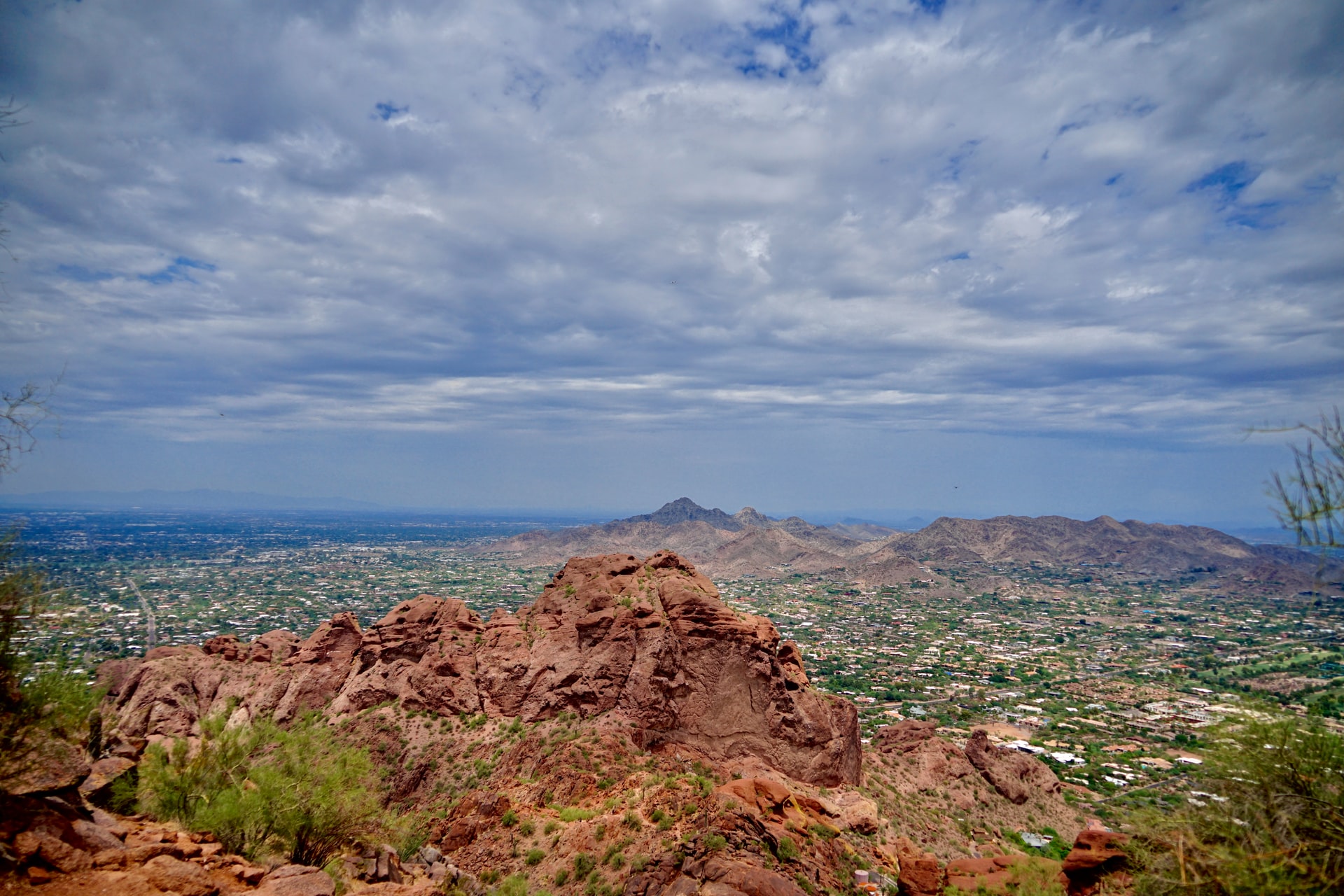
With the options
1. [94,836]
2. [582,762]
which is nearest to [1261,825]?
[94,836]

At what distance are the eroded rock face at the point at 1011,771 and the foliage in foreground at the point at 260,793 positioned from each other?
3797 centimetres

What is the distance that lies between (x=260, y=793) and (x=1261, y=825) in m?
23.7

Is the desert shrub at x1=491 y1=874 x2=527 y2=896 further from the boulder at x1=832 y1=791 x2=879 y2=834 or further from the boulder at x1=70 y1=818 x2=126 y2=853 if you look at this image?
the boulder at x1=832 y1=791 x2=879 y2=834

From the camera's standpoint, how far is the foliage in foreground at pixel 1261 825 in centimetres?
911

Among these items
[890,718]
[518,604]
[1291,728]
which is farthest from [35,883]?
[518,604]

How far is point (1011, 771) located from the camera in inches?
1607

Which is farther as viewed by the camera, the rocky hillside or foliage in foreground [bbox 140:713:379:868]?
the rocky hillside

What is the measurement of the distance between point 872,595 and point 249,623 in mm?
139152

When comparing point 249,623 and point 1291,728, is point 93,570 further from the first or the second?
point 1291,728

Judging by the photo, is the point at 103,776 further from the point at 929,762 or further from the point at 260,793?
the point at 929,762

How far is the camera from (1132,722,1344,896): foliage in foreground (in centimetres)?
911

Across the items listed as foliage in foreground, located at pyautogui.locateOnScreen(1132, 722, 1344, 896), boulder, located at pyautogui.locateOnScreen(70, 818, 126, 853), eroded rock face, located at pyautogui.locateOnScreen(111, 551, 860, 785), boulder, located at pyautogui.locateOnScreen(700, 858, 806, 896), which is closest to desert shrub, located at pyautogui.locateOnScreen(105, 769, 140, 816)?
boulder, located at pyautogui.locateOnScreen(70, 818, 126, 853)

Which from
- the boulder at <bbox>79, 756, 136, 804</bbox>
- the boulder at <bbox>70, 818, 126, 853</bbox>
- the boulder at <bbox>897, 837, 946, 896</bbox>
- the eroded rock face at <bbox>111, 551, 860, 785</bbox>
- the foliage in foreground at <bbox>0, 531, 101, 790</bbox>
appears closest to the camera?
the foliage in foreground at <bbox>0, 531, 101, 790</bbox>

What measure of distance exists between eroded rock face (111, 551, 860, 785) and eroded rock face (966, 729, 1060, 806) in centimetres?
1361
